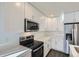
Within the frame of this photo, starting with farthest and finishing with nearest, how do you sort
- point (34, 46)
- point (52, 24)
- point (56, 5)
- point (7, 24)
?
point (52, 24), point (56, 5), point (34, 46), point (7, 24)

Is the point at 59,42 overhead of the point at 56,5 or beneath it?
beneath

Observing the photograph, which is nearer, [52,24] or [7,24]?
[7,24]

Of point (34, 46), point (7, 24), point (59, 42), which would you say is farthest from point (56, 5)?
point (59, 42)

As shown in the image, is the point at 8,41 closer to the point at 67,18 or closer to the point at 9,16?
the point at 9,16

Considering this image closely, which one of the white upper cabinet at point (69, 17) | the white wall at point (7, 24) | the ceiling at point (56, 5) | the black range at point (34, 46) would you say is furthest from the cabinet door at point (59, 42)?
the white wall at point (7, 24)

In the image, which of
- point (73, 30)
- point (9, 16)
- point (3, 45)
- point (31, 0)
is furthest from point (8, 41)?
point (73, 30)

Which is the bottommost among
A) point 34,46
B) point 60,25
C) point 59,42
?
point 59,42

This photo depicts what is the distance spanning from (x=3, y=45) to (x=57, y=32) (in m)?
3.80

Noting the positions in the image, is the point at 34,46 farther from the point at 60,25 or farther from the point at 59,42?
the point at 60,25

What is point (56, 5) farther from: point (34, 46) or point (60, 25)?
point (60, 25)

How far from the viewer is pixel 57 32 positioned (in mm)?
4852

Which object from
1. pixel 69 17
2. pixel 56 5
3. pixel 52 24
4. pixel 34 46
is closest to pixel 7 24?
pixel 34 46

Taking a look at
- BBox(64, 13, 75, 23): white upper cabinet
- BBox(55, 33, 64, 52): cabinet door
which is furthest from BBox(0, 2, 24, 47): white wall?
BBox(55, 33, 64, 52): cabinet door

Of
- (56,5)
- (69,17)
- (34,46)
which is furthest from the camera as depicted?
(69,17)
